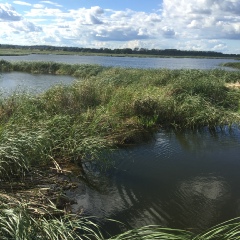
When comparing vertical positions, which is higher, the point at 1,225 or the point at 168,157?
the point at 1,225

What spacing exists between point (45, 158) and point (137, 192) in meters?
2.38

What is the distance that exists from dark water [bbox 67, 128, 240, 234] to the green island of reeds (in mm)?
427

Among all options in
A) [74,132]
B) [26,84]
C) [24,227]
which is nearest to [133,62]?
[26,84]

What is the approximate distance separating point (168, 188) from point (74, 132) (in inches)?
121

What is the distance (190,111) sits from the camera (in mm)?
14305

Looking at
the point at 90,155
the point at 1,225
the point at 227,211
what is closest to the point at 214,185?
the point at 227,211

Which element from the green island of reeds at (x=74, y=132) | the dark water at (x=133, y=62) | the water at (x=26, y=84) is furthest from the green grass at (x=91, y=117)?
the dark water at (x=133, y=62)

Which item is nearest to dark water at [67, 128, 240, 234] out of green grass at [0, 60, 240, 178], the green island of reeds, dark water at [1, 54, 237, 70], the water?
the green island of reeds

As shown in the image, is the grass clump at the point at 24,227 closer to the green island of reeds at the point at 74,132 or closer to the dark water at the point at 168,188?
the green island of reeds at the point at 74,132

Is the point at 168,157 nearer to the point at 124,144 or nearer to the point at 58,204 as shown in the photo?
the point at 124,144

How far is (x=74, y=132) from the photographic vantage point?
9.17 meters

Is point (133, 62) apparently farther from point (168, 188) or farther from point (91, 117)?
point (168, 188)

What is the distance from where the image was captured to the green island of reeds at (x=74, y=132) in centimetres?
457

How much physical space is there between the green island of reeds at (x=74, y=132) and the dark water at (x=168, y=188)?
427 millimetres
